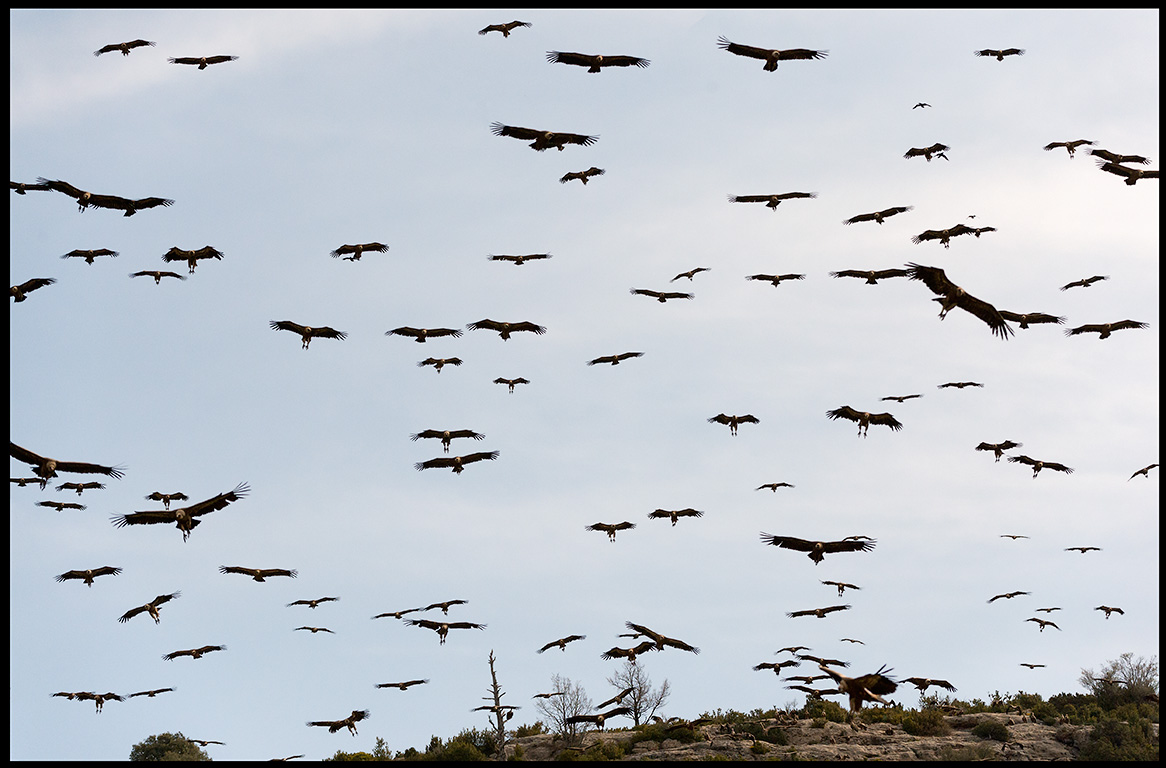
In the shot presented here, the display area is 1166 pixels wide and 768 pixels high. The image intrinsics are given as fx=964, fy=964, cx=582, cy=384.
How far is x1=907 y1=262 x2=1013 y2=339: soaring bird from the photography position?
2406 centimetres

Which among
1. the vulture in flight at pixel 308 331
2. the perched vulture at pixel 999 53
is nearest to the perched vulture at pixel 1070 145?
the perched vulture at pixel 999 53

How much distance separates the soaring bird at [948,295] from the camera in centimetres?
2406

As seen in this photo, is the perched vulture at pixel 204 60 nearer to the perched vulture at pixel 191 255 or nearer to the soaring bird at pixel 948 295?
the perched vulture at pixel 191 255

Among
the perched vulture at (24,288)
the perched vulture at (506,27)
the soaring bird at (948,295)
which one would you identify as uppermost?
the perched vulture at (506,27)

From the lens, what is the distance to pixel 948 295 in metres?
24.4

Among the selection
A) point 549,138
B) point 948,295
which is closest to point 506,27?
point 549,138

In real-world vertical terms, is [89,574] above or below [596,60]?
below

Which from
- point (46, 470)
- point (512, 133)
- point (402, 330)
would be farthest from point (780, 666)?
point (46, 470)

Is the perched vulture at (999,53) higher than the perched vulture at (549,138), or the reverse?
the perched vulture at (999,53)

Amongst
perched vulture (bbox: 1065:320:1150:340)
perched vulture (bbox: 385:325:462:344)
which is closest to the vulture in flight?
perched vulture (bbox: 385:325:462:344)

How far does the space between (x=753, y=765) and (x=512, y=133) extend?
83.9 feet

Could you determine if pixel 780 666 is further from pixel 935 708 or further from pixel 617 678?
pixel 617 678

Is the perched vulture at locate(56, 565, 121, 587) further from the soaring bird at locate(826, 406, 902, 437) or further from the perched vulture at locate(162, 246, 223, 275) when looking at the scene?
the soaring bird at locate(826, 406, 902, 437)

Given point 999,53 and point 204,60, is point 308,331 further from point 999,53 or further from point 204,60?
point 999,53
